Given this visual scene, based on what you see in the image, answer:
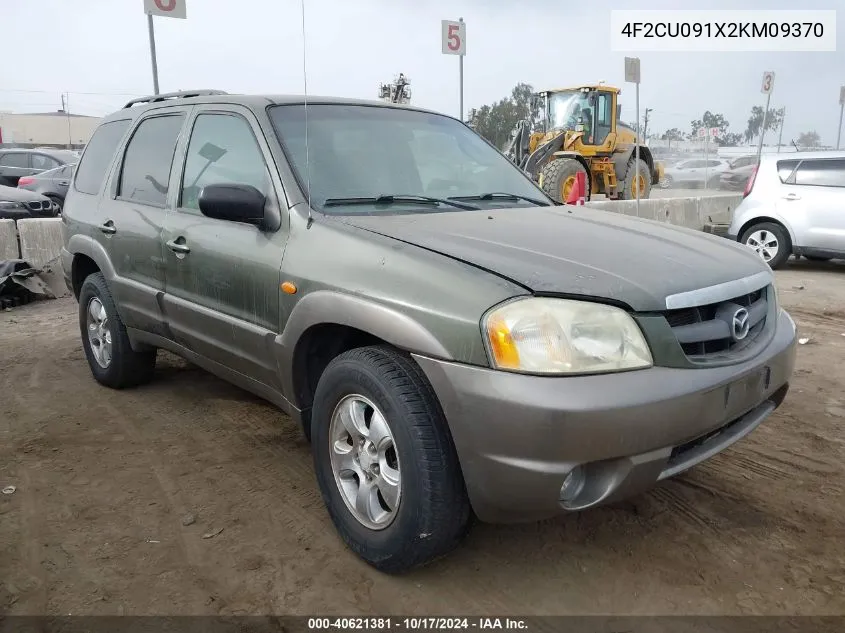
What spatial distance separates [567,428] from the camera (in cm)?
201

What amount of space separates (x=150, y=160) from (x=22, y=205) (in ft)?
24.9

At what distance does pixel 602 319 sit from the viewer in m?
2.14

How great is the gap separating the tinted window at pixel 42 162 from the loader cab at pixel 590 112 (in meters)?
11.0

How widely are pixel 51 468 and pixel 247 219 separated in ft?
5.54

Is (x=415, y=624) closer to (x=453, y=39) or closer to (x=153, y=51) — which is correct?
(x=153, y=51)

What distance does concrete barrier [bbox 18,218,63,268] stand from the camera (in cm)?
776

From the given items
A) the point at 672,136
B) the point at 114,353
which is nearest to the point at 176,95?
the point at 114,353

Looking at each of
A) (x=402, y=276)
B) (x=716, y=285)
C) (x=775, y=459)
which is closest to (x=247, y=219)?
(x=402, y=276)

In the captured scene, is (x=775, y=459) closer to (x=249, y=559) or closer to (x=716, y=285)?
(x=716, y=285)

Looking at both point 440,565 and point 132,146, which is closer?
point 440,565

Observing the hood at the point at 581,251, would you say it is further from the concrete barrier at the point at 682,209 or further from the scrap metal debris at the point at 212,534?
the concrete barrier at the point at 682,209

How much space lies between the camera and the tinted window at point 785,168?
9125 mm

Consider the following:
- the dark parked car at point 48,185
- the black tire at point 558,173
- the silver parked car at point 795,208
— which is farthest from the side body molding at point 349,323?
the dark parked car at point 48,185

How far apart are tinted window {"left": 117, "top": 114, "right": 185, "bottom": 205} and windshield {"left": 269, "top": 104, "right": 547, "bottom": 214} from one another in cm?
88
